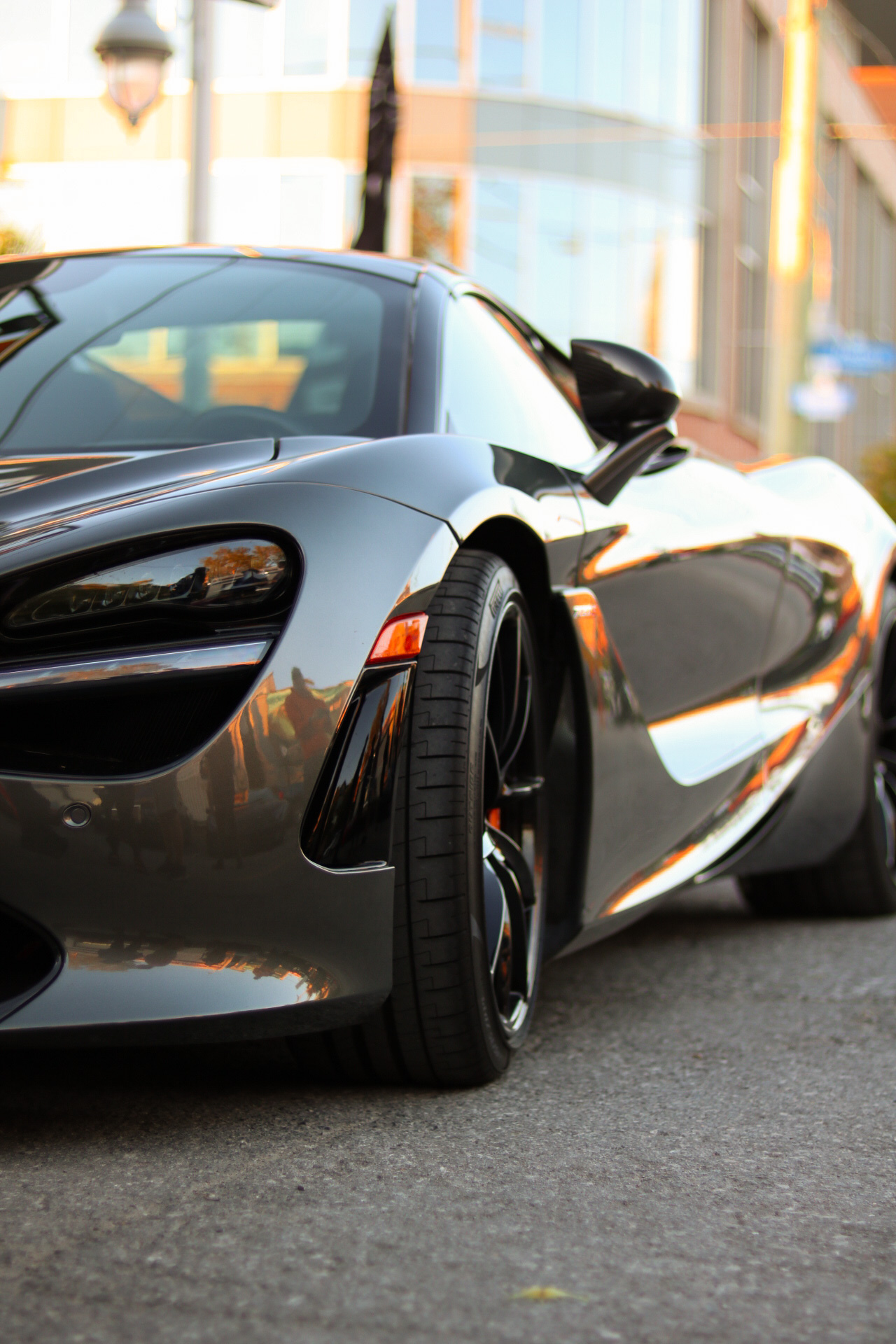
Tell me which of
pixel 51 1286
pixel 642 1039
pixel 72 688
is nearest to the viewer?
pixel 51 1286

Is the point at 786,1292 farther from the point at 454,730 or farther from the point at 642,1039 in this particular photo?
the point at 642,1039

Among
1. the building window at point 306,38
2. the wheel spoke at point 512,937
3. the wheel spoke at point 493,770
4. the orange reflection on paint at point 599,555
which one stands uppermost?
the building window at point 306,38

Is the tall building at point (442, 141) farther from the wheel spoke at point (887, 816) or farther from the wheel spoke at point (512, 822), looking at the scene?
the wheel spoke at point (512, 822)

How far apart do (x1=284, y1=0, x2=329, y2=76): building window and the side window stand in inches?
680

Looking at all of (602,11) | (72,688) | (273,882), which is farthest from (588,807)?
(602,11)

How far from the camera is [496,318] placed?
10.5 ft

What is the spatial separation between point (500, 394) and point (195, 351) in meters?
0.54

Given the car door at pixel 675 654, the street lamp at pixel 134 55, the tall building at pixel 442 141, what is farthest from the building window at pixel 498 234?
the car door at pixel 675 654

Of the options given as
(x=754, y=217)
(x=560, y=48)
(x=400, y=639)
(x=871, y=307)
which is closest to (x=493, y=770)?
(x=400, y=639)

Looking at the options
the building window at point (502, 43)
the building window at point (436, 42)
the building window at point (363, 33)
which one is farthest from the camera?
the building window at point (502, 43)

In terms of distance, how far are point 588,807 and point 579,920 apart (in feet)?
0.58

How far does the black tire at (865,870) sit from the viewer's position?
13.4 ft

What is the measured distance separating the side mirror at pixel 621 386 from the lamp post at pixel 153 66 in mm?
5308

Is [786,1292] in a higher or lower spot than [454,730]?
lower
